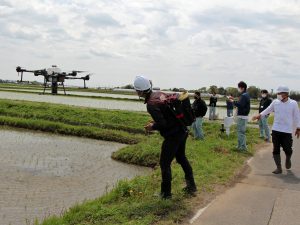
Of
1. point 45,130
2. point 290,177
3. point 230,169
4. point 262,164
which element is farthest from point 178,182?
point 45,130

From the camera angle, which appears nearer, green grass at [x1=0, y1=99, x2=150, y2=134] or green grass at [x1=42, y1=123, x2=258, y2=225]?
green grass at [x1=42, y1=123, x2=258, y2=225]

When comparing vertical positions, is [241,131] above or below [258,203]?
above

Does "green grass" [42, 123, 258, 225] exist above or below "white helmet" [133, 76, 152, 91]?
below

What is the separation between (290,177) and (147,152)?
506cm

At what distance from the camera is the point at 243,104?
1198 cm

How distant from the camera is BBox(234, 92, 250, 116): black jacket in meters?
11.9

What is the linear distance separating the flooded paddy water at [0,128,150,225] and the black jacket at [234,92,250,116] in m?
3.24

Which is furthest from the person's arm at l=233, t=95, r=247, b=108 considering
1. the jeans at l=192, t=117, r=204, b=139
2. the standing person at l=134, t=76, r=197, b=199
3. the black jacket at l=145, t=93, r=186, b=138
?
the black jacket at l=145, t=93, r=186, b=138

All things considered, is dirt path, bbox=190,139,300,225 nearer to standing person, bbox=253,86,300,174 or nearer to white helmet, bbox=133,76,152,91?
standing person, bbox=253,86,300,174

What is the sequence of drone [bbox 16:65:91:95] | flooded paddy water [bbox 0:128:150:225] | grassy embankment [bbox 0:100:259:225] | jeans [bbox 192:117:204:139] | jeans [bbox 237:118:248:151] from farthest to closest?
drone [bbox 16:65:91:95]
jeans [bbox 192:117:204:139]
jeans [bbox 237:118:248:151]
flooded paddy water [bbox 0:128:150:225]
grassy embankment [bbox 0:100:259:225]

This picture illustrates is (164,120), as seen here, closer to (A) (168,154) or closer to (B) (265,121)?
(A) (168,154)

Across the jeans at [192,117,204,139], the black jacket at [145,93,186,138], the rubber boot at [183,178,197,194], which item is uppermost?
the black jacket at [145,93,186,138]

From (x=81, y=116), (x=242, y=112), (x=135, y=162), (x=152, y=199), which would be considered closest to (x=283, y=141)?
(x=242, y=112)

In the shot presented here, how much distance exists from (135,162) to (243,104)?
12.2 ft
